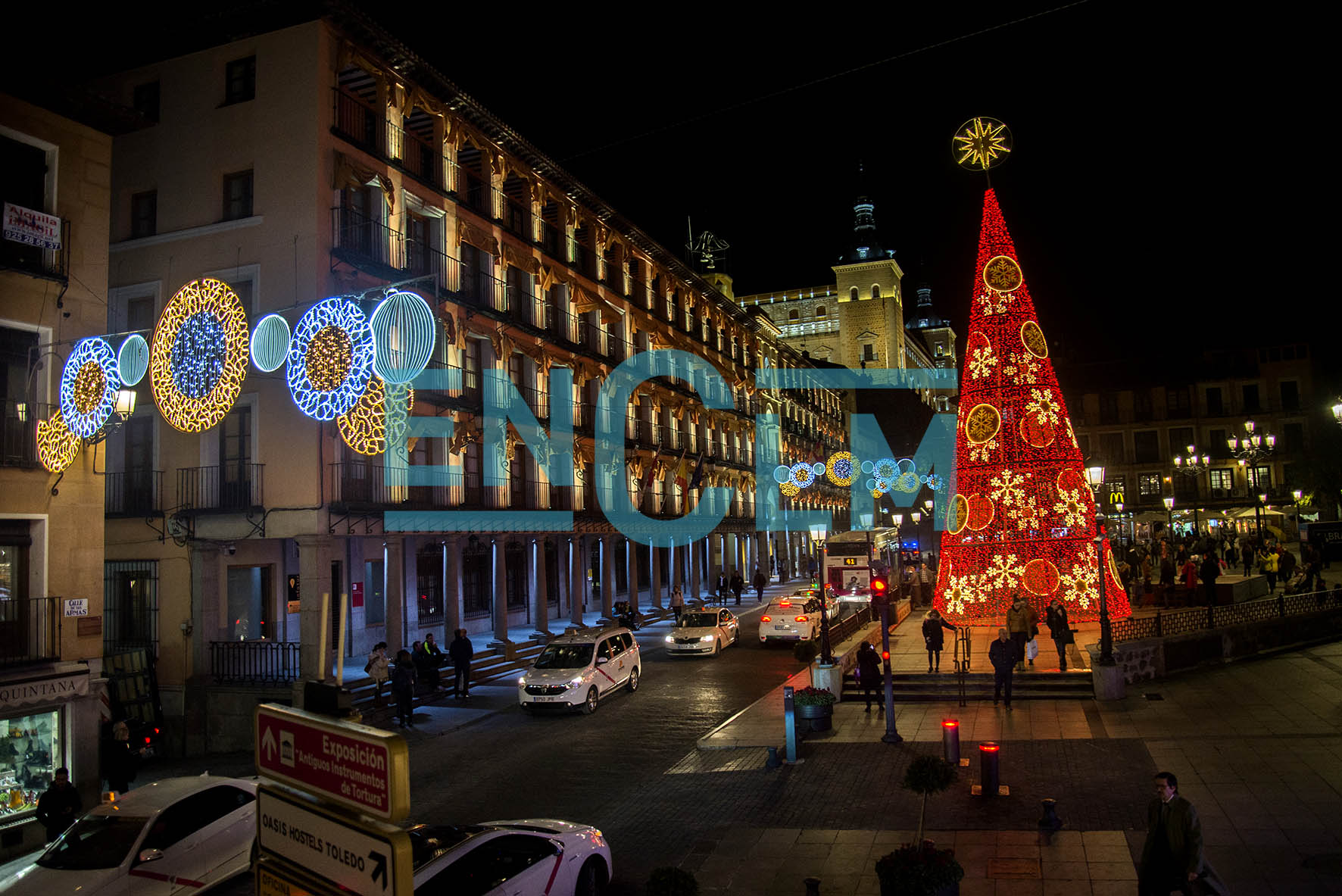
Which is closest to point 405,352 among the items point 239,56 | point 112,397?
point 112,397

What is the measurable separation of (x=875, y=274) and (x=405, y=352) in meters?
92.3

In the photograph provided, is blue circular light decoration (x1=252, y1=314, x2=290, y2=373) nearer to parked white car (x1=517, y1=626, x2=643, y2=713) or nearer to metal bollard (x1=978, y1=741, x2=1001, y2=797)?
parked white car (x1=517, y1=626, x2=643, y2=713)

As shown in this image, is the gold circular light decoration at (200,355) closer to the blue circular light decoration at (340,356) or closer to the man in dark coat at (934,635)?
the blue circular light decoration at (340,356)

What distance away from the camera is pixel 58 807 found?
12703 mm

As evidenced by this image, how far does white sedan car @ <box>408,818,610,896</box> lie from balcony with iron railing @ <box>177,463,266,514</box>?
50.4ft

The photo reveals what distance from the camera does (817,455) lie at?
2749 inches

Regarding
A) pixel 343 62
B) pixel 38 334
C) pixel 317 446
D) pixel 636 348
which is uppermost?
pixel 343 62

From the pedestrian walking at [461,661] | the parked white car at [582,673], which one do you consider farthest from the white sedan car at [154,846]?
the pedestrian walking at [461,661]

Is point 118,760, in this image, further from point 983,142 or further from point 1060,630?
point 983,142

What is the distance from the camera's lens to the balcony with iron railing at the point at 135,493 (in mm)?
22484

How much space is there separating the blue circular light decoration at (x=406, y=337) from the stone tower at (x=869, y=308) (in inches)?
3507

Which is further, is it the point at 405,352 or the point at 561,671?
the point at 561,671

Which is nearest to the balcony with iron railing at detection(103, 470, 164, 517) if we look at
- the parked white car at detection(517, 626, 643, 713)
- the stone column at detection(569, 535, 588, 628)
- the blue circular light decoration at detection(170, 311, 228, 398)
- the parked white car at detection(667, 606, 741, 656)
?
the blue circular light decoration at detection(170, 311, 228, 398)

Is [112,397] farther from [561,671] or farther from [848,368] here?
[848,368]
